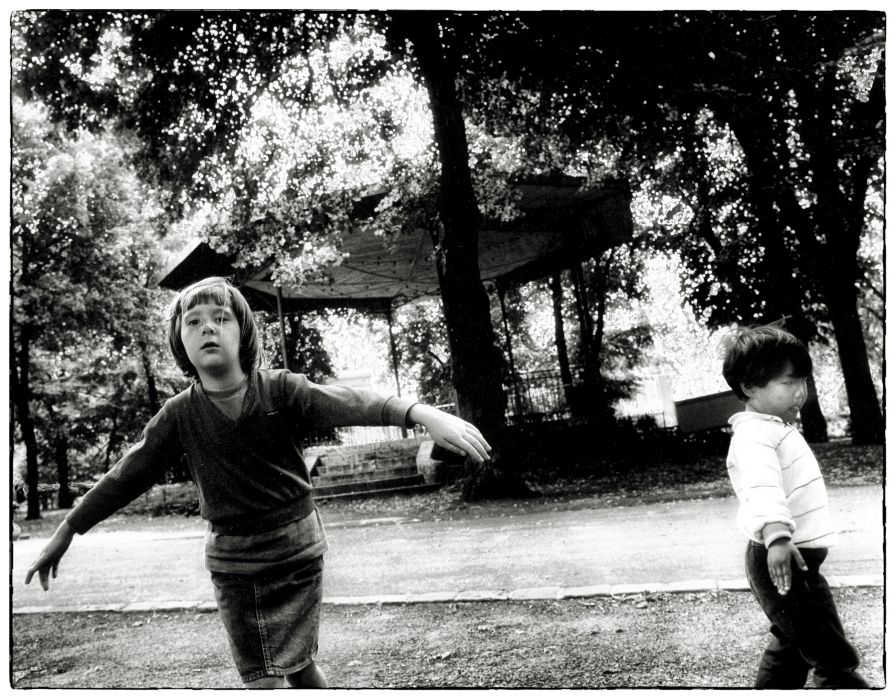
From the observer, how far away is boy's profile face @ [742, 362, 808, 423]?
1.74 meters

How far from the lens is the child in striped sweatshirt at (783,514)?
158cm

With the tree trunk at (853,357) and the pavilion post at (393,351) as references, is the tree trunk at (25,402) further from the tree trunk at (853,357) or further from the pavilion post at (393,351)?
the pavilion post at (393,351)

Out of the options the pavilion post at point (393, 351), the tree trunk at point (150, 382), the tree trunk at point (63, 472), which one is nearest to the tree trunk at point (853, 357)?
the tree trunk at point (150, 382)

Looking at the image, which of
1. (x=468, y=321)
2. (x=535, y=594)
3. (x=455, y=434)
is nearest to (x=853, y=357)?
(x=535, y=594)

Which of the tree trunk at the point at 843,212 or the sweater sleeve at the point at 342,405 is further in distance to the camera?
the tree trunk at the point at 843,212

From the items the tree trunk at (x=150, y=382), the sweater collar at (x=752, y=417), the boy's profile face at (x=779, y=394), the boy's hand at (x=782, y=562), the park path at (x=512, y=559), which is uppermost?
the tree trunk at (x=150, y=382)

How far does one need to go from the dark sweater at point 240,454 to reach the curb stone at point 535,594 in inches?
65.2

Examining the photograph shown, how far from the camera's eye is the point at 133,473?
69.9 inches

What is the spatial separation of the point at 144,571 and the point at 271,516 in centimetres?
391

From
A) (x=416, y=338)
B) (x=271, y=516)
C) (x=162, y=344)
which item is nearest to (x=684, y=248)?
(x=271, y=516)

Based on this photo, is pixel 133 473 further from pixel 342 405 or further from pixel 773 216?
pixel 773 216

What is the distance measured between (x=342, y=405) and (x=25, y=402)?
12.6 feet

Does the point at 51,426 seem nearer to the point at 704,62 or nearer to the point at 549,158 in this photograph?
the point at 549,158

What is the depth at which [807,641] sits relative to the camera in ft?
5.35
